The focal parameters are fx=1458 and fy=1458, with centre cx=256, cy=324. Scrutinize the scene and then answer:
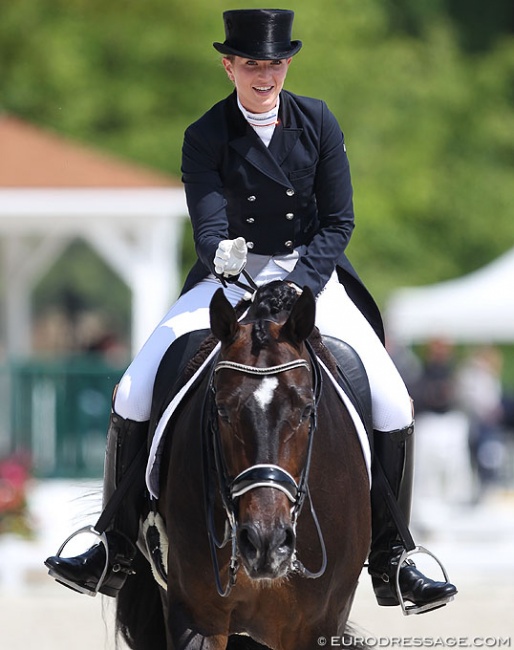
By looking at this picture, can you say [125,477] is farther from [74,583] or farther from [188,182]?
[188,182]

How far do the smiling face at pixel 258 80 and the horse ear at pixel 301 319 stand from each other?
98 cm

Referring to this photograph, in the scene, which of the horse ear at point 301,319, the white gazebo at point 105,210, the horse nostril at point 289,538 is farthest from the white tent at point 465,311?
the horse nostril at point 289,538

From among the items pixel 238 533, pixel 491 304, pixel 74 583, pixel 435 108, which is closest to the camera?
pixel 238 533

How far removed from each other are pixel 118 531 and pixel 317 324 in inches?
43.3

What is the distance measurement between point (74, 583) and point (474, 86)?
22.5m

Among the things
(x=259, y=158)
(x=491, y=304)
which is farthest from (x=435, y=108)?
(x=259, y=158)

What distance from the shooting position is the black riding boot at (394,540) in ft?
18.1

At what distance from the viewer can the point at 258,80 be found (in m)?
5.29

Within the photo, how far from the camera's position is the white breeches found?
215 inches

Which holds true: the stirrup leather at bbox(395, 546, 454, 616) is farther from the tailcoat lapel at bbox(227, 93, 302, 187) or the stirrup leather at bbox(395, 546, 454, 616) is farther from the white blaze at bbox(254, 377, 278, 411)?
the tailcoat lapel at bbox(227, 93, 302, 187)

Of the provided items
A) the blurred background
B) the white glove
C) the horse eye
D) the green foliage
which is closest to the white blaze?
the horse eye

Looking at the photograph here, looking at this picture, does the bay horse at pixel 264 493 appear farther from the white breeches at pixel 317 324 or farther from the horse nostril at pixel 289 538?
the white breeches at pixel 317 324

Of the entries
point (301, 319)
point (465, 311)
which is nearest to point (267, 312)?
point (301, 319)

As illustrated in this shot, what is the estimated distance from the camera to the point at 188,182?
17.8 ft
